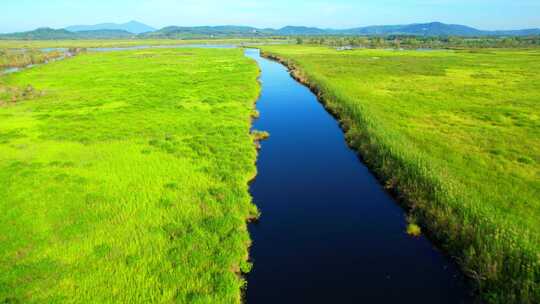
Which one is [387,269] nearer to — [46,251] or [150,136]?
[46,251]

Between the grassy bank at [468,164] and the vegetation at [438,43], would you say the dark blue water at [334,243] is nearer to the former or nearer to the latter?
the grassy bank at [468,164]

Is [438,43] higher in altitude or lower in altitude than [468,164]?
higher

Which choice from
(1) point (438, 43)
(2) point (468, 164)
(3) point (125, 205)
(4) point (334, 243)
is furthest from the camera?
(1) point (438, 43)

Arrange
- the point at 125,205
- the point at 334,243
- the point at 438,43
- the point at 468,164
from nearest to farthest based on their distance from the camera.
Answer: the point at 334,243, the point at 125,205, the point at 468,164, the point at 438,43

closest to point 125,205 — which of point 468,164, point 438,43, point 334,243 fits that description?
point 334,243

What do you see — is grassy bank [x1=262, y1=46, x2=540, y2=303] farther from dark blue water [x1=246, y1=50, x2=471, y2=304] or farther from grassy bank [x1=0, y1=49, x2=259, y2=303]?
grassy bank [x1=0, y1=49, x2=259, y2=303]

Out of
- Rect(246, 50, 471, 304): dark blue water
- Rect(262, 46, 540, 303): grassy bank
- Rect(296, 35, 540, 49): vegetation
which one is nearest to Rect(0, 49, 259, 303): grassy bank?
Rect(246, 50, 471, 304): dark blue water

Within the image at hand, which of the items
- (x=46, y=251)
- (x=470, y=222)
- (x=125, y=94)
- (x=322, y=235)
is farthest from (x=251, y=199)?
(x=125, y=94)

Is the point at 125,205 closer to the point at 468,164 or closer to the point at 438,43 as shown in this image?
the point at 468,164
